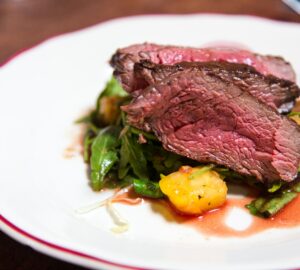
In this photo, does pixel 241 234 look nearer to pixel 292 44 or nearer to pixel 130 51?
pixel 130 51

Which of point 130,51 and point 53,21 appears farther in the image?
point 53,21

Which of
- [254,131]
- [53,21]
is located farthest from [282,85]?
[53,21]

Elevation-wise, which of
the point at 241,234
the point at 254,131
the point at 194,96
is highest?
the point at 194,96

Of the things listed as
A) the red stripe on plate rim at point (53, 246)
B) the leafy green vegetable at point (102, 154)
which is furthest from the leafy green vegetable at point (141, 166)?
the red stripe on plate rim at point (53, 246)

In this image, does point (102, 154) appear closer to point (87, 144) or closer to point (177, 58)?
point (87, 144)

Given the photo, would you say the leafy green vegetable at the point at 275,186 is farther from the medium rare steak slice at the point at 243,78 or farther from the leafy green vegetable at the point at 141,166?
the medium rare steak slice at the point at 243,78

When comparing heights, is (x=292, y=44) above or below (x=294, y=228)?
above
